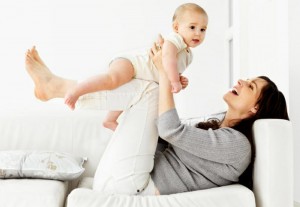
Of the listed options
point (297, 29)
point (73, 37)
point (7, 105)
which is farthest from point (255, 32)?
point (7, 105)

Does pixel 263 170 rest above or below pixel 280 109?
below

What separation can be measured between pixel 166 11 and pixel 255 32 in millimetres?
929

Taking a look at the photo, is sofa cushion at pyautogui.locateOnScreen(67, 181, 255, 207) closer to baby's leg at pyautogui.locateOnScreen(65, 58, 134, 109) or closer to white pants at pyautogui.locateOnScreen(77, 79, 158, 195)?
white pants at pyautogui.locateOnScreen(77, 79, 158, 195)

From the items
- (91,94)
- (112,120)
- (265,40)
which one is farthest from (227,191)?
(265,40)

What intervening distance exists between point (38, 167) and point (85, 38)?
2.09 metres

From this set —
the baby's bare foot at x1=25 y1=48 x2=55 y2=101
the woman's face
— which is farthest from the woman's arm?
the baby's bare foot at x1=25 y1=48 x2=55 y2=101

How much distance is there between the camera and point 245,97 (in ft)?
6.30

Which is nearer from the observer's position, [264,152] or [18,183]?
[264,152]

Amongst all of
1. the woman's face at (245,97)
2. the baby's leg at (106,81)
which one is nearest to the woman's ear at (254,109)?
the woman's face at (245,97)

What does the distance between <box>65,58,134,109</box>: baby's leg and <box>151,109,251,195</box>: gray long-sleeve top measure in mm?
249

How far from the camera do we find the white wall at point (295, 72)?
279 cm

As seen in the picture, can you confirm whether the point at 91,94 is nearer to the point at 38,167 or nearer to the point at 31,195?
the point at 31,195

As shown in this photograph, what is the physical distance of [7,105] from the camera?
4.04 metres

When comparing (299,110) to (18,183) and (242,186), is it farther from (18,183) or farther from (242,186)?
(18,183)
